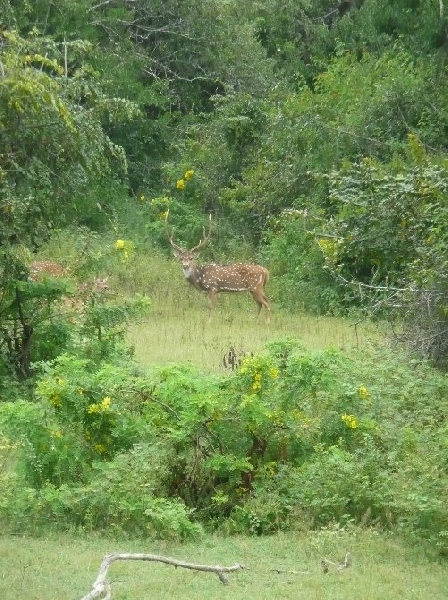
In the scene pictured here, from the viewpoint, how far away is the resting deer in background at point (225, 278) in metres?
19.7

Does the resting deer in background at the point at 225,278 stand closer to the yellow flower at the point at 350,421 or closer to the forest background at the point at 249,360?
the forest background at the point at 249,360

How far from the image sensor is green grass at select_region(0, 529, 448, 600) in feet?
22.7

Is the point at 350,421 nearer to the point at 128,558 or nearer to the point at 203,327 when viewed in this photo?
the point at 128,558

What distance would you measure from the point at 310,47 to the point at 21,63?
18315 millimetres

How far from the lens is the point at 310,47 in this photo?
27.9 m

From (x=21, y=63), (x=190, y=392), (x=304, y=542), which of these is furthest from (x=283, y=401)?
(x=21, y=63)

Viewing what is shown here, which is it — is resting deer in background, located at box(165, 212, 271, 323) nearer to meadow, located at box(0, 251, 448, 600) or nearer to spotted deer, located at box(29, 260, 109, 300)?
spotted deer, located at box(29, 260, 109, 300)

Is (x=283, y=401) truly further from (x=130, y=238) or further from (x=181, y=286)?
(x=130, y=238)

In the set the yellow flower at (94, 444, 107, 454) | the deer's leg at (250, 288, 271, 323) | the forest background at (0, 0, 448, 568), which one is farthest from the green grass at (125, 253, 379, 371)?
the yellow flower at (94, 444, 107, 454)

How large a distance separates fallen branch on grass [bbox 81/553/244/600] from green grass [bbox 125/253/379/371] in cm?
644

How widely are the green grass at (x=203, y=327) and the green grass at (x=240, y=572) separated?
5.53 metres

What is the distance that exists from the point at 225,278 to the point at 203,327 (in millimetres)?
2023

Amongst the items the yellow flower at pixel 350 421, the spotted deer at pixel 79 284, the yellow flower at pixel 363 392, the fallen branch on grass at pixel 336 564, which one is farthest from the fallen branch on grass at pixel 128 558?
the spotted deer at pixel 79 284

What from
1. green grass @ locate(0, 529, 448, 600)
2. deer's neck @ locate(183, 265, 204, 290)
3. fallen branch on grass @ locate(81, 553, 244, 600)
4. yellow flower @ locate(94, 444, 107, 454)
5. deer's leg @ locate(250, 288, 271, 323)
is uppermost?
deer's neck @ locate(183, 265, 204, 290)
